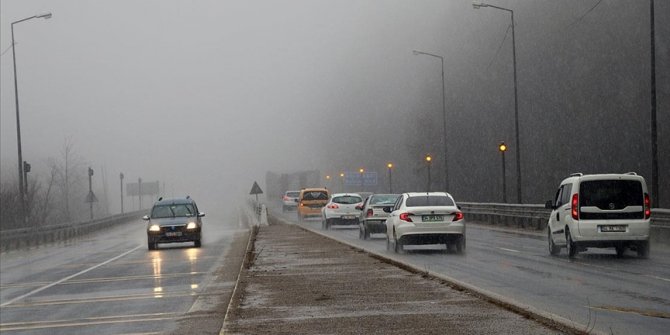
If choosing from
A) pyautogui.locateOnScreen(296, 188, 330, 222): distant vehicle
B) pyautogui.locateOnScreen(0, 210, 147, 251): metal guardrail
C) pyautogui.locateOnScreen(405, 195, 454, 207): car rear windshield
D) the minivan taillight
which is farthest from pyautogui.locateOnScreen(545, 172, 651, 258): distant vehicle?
pyautogui.locateOnScreen(296, 188, 330, 222): distant vehicle

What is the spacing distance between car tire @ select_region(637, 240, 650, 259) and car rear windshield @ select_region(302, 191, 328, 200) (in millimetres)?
39252

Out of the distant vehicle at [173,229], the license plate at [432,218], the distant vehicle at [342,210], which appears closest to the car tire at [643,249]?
the license plate at [432,218]

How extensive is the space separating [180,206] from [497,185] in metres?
67.2

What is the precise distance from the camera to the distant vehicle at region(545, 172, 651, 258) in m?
23.1

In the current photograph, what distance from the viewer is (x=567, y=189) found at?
24.1 metres

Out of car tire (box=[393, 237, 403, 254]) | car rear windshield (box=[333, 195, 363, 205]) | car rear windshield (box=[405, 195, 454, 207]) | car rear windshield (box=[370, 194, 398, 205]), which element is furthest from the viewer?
car rear windshield (box=[333, 195, 363, 205])

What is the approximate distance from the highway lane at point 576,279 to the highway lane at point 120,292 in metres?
4.31

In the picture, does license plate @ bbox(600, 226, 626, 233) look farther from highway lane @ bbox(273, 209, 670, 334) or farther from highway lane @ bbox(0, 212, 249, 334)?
highway lane @ bbox(0, 212, 249, 334)

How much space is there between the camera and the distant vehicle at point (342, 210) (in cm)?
4697

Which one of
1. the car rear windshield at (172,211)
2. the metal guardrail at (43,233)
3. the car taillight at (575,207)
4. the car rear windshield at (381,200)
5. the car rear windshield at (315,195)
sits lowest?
the metal guardrail at (43,233)

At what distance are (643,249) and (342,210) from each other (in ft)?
80.2

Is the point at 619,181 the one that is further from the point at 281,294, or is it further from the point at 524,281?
the point at 281,294

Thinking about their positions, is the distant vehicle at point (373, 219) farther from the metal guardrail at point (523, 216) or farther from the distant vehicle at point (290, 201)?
the distant vehicle at point (290, 201)

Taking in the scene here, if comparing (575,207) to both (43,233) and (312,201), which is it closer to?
(43,233)
